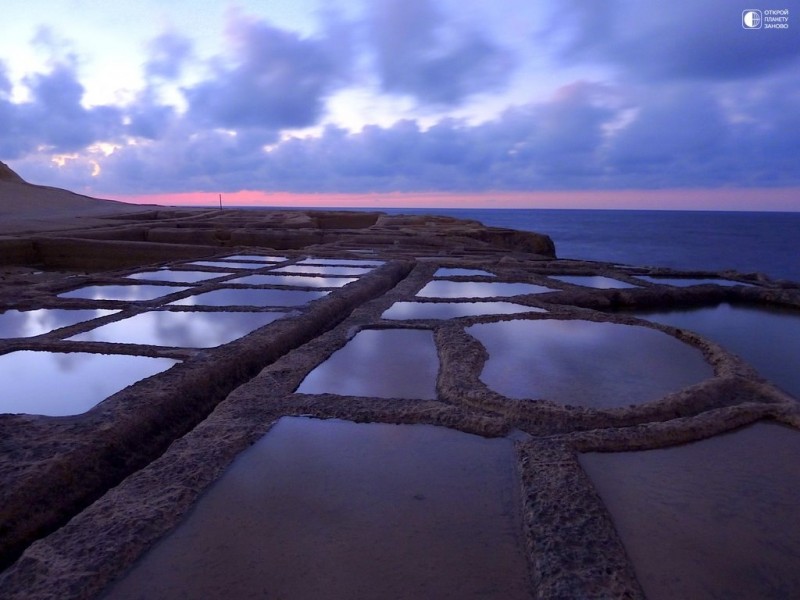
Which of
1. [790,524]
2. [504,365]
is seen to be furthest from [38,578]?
[504,365]

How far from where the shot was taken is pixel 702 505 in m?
1.96

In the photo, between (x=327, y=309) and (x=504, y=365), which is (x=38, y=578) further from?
(x=327, y=309)

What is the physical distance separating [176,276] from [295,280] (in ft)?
5.16

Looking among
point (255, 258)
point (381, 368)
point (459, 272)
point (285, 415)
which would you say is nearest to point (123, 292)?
point (255, 258)

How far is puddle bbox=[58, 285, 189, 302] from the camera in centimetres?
544

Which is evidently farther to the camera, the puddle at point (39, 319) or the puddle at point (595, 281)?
the puddle at point (595, 281)

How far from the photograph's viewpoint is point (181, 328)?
4211 mm

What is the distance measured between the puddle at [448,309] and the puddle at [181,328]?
1067 millimetres

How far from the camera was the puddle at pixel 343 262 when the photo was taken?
7.99 m

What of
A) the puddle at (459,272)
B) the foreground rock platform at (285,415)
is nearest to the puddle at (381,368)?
the foreground rock platform at (285,415)

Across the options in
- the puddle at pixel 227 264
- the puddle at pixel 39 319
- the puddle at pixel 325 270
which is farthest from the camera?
the puddle at pixel 227 264

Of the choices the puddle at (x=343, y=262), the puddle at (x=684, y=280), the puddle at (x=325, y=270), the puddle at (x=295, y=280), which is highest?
the puddle at (x=343, y=262)

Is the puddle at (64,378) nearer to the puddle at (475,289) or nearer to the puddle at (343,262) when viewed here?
the puddle at (475,289)

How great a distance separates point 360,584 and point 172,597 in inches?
20.0
